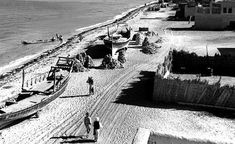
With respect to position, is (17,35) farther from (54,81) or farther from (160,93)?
(160,93)

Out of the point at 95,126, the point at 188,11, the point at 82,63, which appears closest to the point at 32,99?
the point at 95,126

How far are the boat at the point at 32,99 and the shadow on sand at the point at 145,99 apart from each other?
370 centimetres

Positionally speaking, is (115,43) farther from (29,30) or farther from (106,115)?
(29,30)

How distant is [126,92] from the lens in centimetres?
2148

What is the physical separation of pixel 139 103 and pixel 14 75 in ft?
43.7

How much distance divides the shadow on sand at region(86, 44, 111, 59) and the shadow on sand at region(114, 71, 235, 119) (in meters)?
8.07

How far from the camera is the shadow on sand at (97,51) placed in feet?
105

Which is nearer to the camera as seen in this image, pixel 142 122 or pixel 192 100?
pixel 142 122

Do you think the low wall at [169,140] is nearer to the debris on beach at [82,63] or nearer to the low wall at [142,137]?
the low wall at [142,137]

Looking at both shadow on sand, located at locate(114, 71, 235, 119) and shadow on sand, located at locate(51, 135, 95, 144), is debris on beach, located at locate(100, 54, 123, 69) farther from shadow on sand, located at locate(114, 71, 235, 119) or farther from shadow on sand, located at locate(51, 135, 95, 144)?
shadow on sand, located at locate(51, 135, 95, 144)

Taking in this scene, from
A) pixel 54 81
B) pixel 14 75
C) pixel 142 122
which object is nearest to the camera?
pixel 142 122

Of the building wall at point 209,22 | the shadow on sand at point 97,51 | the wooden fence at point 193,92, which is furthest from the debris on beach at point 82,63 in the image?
the building wall at point 209,22

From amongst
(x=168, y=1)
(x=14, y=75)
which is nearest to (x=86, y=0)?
(x=168, y=1)

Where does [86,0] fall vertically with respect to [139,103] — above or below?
above
